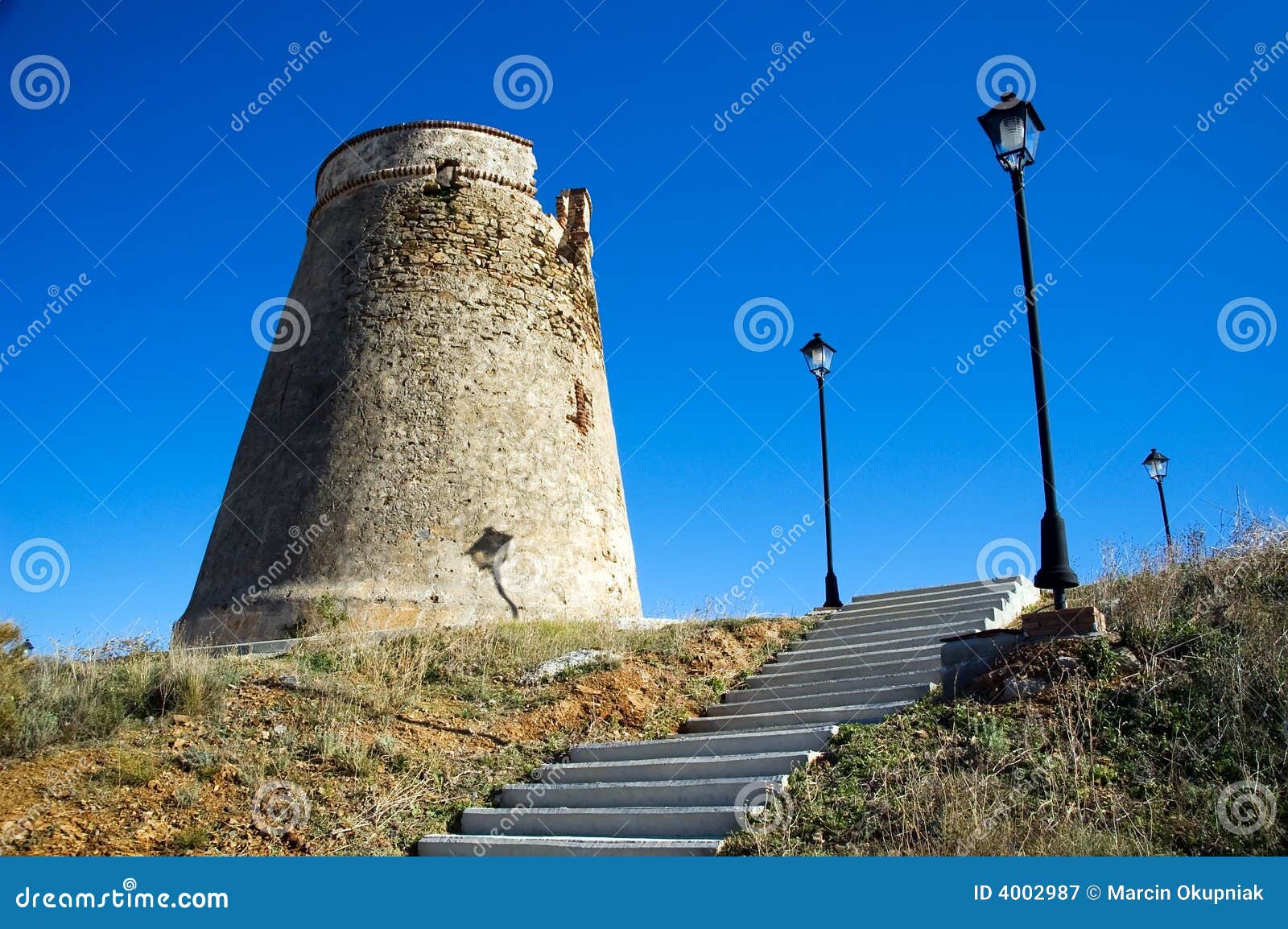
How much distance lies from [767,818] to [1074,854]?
5.53 feet

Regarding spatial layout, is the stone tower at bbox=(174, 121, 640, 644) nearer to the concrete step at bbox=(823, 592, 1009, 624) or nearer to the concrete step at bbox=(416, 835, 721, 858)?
the concrete step at bbox=(823, 592, 1009, 624)

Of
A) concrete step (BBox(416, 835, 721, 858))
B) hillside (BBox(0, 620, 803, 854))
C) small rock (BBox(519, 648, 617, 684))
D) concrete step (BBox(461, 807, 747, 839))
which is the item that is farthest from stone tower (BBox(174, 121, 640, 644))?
concrete step (BBox(416, 835, 721, 858))

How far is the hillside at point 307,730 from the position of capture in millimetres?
6523

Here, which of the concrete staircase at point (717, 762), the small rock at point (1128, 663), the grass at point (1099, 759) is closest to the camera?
the grass at point (1099, 759)

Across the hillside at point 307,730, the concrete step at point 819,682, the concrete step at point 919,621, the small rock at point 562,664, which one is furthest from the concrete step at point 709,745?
the concrete step at point 919,621

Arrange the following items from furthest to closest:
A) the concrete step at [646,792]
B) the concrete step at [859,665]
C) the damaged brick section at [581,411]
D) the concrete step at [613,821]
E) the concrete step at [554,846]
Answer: the damaged brick section at [581,411] < the concrete step at [859,665] < the concrete step at [646,792] < the concrete step at [613,821] < the concrete step at [554,846]

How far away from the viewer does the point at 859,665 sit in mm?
8891

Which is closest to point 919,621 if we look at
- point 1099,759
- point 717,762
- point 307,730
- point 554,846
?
point 717,762

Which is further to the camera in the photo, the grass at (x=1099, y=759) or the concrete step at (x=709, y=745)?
the concrete step at (x=709, y=745)

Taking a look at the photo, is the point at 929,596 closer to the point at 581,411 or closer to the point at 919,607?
the point at 919,607

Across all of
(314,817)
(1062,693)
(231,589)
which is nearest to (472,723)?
(314,817)

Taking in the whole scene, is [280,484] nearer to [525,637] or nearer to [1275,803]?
[525,637]

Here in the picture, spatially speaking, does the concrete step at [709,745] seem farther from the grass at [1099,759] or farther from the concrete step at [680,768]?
the grass at [1099,759]

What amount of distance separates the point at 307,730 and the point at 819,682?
14.5 ft
